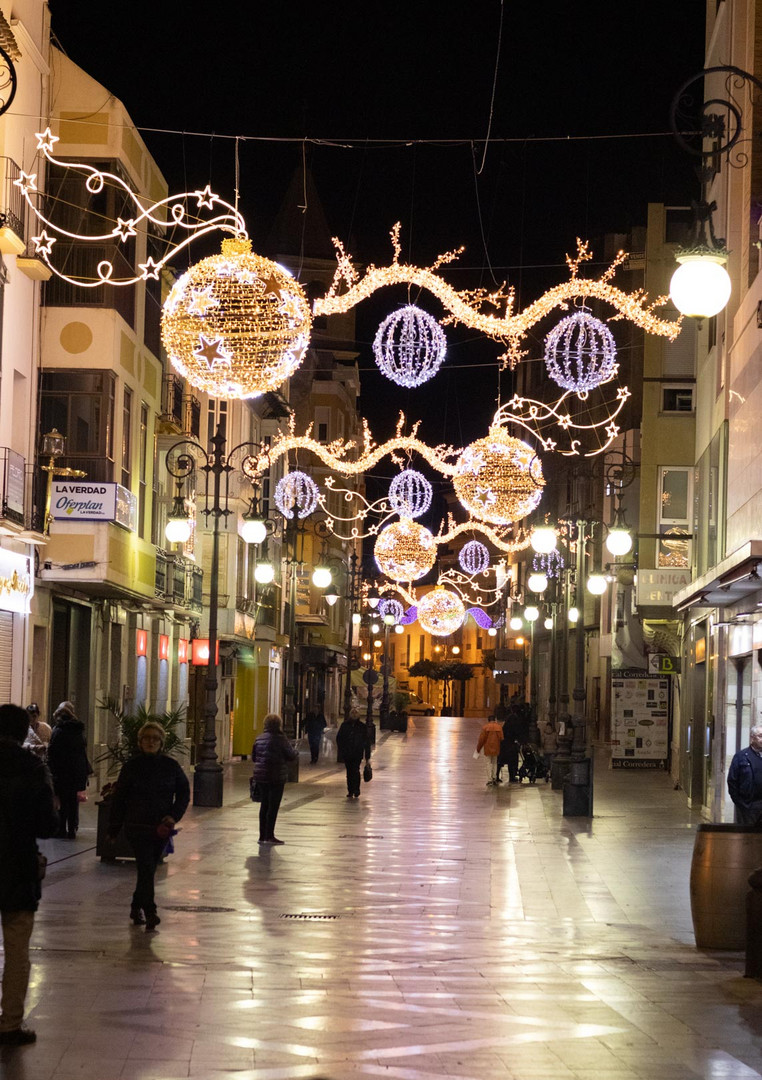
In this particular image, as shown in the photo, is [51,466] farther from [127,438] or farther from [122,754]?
[122,754]

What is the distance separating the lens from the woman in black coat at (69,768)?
2316 centimetres

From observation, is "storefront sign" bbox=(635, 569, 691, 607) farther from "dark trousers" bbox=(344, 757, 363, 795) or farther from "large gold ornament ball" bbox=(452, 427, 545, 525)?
"dark trousers" bbox=(344, 757, 363, 795)

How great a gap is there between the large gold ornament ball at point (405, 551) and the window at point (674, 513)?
1068cm

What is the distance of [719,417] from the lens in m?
28.8

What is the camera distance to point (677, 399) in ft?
Result: 120

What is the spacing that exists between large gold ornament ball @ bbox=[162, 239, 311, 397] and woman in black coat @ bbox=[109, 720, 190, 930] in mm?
6298

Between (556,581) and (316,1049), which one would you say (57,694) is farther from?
(316,1049)

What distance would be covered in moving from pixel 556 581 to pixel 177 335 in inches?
1090

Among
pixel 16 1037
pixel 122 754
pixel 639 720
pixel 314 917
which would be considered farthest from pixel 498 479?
pixel 16 1037

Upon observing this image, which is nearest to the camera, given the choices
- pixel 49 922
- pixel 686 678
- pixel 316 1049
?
pixel 316 1049

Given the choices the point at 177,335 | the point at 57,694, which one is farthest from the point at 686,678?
the point at 177,335

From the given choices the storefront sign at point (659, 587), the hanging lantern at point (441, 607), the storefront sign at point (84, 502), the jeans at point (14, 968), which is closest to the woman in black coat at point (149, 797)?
the jeans at point (14, 968)

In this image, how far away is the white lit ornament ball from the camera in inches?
479

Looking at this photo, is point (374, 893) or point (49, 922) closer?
point (49, 922)
